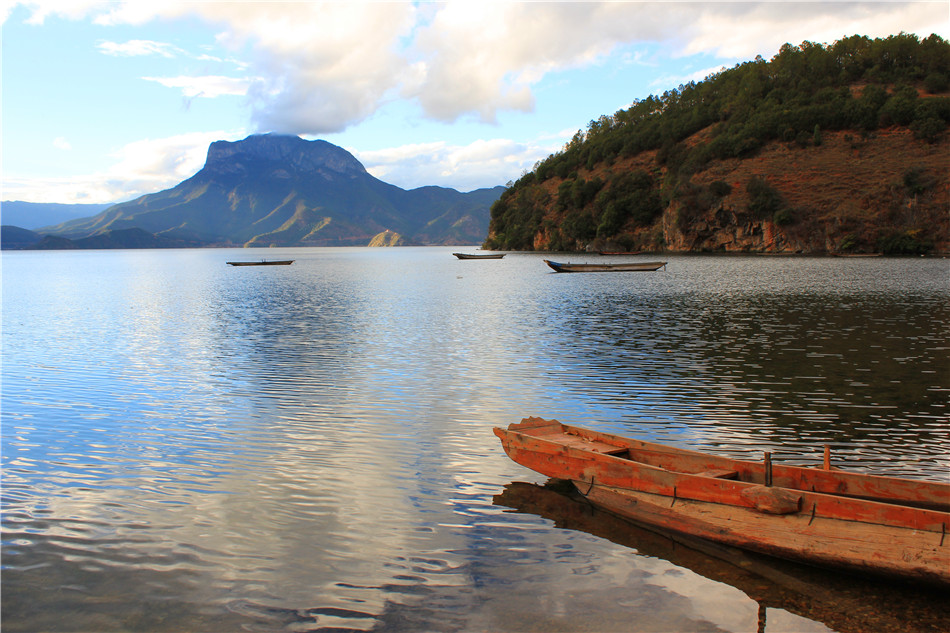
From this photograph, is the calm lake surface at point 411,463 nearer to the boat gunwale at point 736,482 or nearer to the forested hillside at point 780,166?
the boat gunwale at point 736,482

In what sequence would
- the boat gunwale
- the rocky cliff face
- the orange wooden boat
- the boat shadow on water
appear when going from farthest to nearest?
the rocky cliff face → the boat gunwale → the orange wooden boat → the boat shadow on water

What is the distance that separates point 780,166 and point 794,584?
128 m

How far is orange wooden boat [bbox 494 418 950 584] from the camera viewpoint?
23.8 ft

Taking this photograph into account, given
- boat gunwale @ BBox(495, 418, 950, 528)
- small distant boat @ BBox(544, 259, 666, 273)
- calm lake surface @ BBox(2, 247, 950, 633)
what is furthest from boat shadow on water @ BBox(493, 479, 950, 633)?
small distant boat @ BBox(544, 259, 666, 273)

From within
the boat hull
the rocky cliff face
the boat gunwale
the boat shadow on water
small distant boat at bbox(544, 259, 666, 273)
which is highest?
the rocky cliff face

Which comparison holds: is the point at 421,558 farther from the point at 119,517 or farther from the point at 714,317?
the point at 714,317

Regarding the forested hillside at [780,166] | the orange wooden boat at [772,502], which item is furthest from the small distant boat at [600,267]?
the orange wooden boat at [772,502]

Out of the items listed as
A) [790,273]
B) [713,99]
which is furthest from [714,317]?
[713,99]

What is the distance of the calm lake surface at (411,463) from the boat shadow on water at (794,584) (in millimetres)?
32

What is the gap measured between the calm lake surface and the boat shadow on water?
3 cm

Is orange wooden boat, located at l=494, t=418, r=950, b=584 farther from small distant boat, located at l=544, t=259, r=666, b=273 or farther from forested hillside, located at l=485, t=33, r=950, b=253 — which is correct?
forested hillside, located at l=485, t=33, r=950, b=253

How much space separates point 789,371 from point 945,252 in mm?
98678

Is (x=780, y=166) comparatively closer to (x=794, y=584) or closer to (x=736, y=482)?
(x=736, y=482)

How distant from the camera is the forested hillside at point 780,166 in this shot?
104062 millimetres
